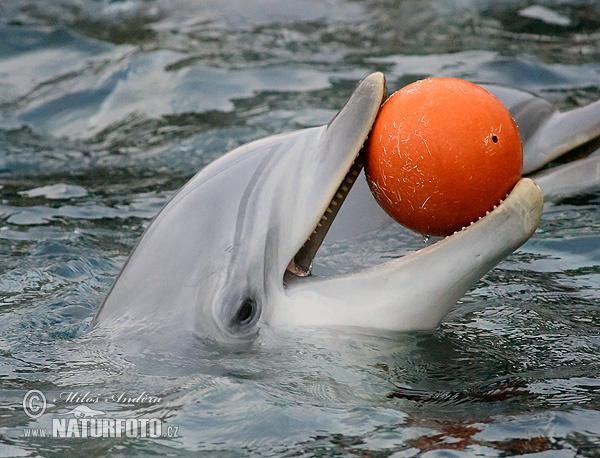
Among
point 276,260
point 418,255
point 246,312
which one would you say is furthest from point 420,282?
point 246,312

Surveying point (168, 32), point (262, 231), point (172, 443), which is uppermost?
point (168, 32)

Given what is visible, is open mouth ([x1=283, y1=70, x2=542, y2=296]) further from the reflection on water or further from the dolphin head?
the reflection on water

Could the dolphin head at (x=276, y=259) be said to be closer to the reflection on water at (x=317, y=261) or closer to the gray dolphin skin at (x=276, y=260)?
the gray dolphin skin at (x=276, y=260)

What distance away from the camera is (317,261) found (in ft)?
18.8

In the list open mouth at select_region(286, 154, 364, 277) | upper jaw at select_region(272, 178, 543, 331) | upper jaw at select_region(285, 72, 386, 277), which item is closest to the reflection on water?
upper jaw at select_region(272, 178, 543, 331)

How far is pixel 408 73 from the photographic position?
1012cm

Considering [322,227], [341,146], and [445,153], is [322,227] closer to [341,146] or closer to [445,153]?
[341,146]

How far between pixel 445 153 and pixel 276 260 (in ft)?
2.75

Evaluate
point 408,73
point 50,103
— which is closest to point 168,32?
point 50,103

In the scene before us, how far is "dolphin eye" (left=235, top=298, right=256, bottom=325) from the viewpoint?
4.50 metres

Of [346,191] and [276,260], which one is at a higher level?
[346,191]

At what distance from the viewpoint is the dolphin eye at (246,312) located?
14.8 feet

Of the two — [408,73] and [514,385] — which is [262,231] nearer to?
[514,385]

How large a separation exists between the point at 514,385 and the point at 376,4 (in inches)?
370
